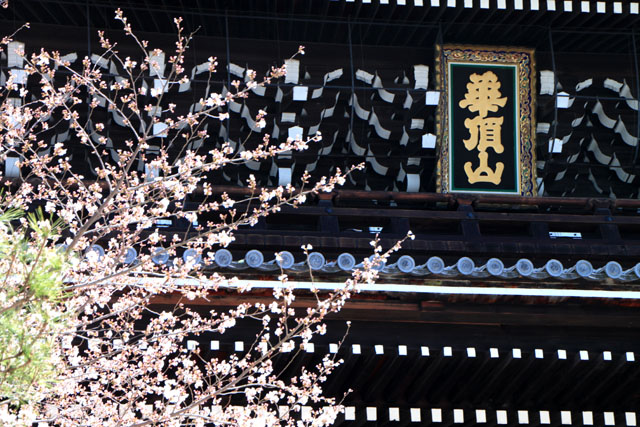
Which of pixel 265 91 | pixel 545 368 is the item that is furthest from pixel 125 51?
pixel 545 368

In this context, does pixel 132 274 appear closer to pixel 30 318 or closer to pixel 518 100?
pixel 30 318

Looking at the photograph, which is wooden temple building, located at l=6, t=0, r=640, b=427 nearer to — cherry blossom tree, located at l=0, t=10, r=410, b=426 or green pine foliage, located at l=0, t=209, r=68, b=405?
cherry blossom tree, located at l=0, t=10, r=410, b=426

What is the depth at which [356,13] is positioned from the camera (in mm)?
8320

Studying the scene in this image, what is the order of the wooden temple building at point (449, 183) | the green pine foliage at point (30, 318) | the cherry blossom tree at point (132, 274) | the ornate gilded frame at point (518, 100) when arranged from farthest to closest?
the ornate gilded frame at point (518, 100), the wooden temple building at point (449, 183), the cherry blossom tree at point (132, 274), the green pine foliage at point (30, 318)

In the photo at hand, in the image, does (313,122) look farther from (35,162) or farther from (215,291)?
(35,162)

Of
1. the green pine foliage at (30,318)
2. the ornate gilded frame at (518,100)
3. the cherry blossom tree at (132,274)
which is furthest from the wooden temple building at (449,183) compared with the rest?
the green pine foliage at (30,318)

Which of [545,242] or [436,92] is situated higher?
[436,92]

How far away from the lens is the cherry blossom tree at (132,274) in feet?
14.3

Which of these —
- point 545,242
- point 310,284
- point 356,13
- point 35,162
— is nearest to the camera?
point 35,162

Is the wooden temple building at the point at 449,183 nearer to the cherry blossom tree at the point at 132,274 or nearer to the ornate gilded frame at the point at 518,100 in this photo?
the ornate gilded frame at the point at 518,100

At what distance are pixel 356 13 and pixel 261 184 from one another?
1.73 meters

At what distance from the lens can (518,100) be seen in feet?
28.4

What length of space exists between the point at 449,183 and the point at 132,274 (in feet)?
10.5

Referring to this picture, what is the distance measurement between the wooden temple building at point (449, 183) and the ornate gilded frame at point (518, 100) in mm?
14
